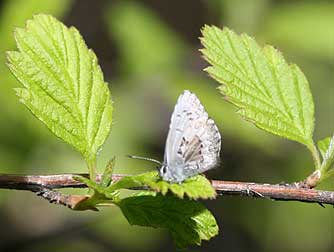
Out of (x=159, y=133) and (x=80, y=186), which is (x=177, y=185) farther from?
(x=159, y=133)

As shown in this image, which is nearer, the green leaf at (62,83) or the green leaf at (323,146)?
the green leaf at (62,83)

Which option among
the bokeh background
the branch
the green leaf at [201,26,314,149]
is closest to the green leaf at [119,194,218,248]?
the branch

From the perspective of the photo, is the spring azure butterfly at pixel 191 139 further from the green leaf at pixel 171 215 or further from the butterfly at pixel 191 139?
the green leaf at pixel 171 215

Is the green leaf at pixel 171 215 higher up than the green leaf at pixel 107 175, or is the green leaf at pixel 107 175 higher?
the green leaf at pixel 107 175

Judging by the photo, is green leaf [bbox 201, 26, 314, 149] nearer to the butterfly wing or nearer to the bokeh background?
the butterfly wing

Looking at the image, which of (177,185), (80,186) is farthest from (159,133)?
(177,185)

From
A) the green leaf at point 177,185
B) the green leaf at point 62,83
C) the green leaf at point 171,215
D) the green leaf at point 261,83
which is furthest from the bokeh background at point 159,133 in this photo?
the green leaf at point 177,185

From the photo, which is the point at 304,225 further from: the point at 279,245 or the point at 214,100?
the point at 214,100
